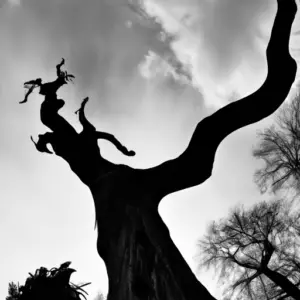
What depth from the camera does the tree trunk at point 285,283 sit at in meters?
12.3

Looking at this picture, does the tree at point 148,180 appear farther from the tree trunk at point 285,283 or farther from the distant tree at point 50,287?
the tree trunk at point 285,283

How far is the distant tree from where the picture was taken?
2.56 meters

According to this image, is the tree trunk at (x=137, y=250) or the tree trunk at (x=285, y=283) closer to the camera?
the tree trunk at (x=137, y=250)

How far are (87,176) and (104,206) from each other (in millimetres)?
799

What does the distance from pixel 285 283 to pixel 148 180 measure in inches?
526

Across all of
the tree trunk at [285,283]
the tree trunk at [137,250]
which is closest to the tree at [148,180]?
the tree trunk at [137,250]

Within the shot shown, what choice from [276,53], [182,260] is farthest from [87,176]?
[276,53]

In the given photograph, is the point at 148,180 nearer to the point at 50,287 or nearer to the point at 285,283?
the point at 50,287

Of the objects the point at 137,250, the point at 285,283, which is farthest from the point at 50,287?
the point at 285,283

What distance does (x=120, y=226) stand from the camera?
2.66m

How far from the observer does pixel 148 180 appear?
3.11 m

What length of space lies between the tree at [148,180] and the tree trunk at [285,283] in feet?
38.8

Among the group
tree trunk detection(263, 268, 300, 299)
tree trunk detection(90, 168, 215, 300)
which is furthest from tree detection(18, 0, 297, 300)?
tree trunk detection(263, 268, 300, 299)

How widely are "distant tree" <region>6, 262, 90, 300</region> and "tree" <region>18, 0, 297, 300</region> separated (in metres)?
0.41
